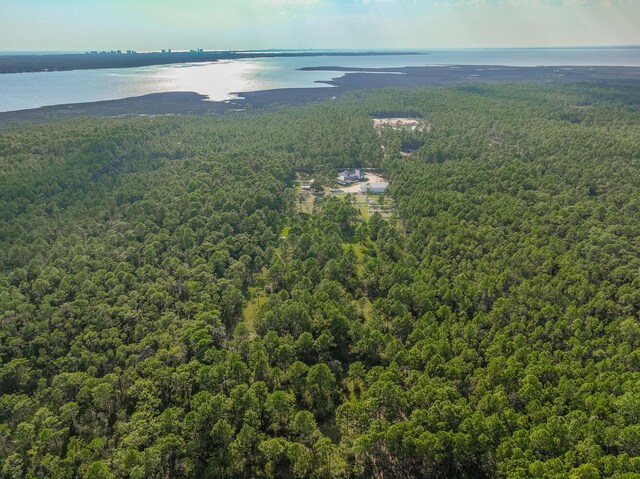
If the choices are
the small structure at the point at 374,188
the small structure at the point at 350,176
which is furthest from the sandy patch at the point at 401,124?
the small structure at the point at 374,188

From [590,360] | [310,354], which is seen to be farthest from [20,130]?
[590,360]

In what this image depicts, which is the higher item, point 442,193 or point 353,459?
point 442,193

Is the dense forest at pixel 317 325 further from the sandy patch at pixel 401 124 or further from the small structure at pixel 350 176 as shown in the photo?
the sandy patch at pixel 401 124

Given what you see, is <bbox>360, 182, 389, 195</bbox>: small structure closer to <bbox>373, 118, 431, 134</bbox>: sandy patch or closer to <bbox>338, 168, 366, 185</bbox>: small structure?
<bbox>338, 168, 366, 185</bbox>: small structure

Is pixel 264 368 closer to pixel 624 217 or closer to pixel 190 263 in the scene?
pixel 190 263

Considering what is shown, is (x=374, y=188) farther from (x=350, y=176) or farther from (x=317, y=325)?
(x=317, y=325)

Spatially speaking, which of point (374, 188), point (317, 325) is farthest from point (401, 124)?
point (317, 325)
